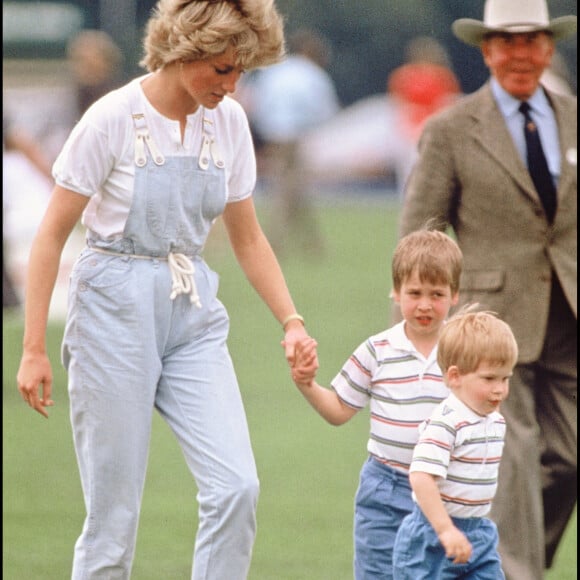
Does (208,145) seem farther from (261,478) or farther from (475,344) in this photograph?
(261,478)

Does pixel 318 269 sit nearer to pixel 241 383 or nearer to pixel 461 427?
pixel 241 383

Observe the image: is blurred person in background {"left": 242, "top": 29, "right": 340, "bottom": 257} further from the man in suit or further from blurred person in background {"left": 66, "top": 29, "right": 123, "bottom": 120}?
the man in suit

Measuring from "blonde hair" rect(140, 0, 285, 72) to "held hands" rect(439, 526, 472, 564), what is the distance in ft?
4.94

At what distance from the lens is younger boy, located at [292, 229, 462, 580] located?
5012 millimetres

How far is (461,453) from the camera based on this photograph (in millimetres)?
4648

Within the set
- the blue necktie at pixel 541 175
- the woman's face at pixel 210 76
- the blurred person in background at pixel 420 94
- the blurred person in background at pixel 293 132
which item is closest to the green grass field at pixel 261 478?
the blue necktie at pixel 541 175

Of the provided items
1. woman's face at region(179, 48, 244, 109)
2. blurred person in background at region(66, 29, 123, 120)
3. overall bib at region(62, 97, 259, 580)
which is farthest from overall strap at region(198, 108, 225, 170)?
blurred person in background at region(66, 29, 123, 120)

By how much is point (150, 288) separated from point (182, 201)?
0.90 ft

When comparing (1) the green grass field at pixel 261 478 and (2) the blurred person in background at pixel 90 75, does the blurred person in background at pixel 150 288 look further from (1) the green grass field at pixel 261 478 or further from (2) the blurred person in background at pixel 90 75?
(2) the blurred person in background at pixel 90 75

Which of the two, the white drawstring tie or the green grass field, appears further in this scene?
the green grass field

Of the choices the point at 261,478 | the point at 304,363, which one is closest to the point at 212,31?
the point at 304,363

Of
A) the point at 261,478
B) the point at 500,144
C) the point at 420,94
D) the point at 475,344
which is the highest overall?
the point at 420,94

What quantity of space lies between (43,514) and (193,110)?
11.2ft

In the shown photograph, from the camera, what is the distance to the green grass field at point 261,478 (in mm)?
7051
